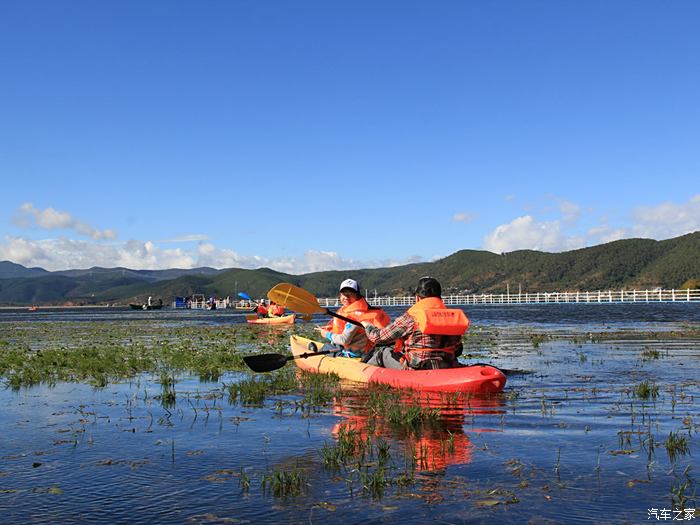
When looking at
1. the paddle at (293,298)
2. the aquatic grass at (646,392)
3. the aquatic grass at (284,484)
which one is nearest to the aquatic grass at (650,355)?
the aquatic grass at (646,392)

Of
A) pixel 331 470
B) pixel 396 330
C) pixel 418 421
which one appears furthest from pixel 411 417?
pixel 396 330

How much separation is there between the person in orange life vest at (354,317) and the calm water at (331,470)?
2049 mm

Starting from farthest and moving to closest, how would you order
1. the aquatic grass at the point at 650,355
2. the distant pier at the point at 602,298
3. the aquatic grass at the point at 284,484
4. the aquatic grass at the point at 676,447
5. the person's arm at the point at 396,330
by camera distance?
the distant pier at the point at 602,298, the aquatic grass at the point at 650,355, the person's arm at the point at 396,330, the aquatic grass at the point at 676,447, the aquatic grass at the point at 284,484

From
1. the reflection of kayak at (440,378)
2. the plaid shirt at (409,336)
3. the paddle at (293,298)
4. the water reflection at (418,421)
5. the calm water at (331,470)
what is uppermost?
the paddle at (293,298)

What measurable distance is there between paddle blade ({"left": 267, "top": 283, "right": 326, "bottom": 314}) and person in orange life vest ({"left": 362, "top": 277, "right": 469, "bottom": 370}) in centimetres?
504

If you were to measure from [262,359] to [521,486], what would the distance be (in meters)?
10.2

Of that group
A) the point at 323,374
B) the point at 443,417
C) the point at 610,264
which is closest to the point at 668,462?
the point at 443,417

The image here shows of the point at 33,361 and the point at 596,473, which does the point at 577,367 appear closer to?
the point at 596,473

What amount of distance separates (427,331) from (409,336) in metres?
0.57

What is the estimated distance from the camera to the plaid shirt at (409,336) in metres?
13.1

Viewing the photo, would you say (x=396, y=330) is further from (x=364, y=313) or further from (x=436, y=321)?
(x=364, y=313)

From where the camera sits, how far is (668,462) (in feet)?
25.8

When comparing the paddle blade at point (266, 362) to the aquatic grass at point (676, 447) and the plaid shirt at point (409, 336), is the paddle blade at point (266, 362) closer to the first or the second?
the plaid shirt at point (409, 336)

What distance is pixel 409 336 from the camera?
13.5 metres
